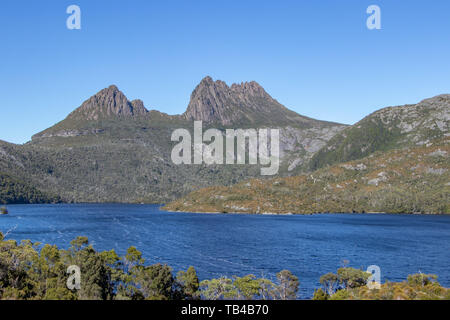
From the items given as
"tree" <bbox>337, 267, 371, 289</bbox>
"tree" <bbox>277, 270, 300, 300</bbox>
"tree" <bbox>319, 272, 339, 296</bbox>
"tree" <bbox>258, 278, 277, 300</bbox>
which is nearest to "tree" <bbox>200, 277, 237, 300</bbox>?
"tree" <bbox>258, 278, 277, 300</bbox>

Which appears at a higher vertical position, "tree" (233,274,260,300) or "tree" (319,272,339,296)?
"tree" (233,274,260,300)

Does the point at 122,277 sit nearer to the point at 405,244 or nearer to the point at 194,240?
the point at 194,240

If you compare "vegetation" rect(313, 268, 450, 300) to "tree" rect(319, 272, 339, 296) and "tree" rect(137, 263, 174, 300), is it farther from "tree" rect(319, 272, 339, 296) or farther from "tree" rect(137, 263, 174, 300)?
"tree" rect(137, 263, 174, 300)

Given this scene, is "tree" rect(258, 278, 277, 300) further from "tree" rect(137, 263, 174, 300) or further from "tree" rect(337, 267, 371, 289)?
"tree" rect(137, 263, 174, 300)

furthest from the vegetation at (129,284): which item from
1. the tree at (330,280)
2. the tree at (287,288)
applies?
the tree at (330,280)

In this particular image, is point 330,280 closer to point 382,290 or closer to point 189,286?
point 189,286

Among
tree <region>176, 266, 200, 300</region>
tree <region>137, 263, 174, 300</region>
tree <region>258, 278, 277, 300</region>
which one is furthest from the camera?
tree <region>258, 278, 277, 300</region>

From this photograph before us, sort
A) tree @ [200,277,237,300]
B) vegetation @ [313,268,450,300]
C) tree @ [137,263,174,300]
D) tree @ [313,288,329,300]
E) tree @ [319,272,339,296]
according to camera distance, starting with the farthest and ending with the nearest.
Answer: tree @ [319,272,339,296], tree @ [200,277,237,300], tree @ [137,263,174,300], tree @ [313,288,329,300], vegetation @ [313,268,450,300]

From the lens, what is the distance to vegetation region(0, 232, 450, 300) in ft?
183

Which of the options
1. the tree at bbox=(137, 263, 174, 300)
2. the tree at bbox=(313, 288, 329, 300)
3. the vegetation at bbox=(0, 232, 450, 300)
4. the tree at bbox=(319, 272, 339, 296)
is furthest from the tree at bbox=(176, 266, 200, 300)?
the tree at bbox=(319, 272, 339, 296)

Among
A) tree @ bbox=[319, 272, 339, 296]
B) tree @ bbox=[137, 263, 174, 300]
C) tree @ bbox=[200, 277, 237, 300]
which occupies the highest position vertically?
tree @ bbox=[137, 263, 174, 300]

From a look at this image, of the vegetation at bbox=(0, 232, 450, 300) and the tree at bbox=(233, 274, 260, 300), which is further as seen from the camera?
the tree at bbox=(233, 274, 260, 300)
